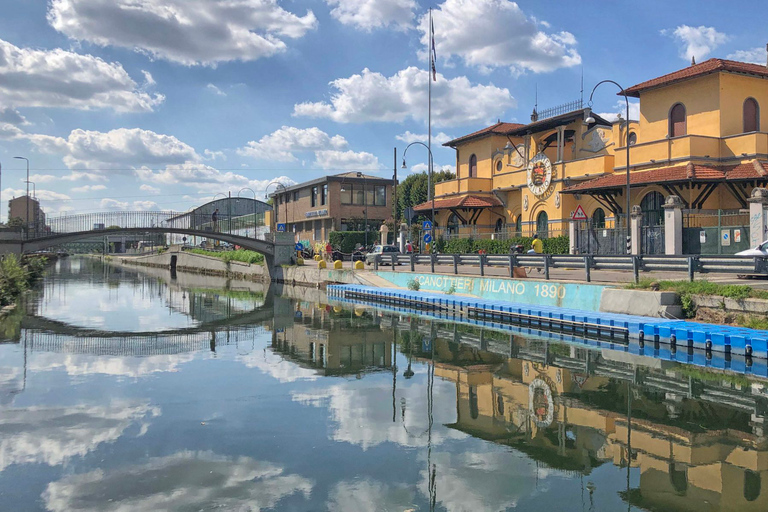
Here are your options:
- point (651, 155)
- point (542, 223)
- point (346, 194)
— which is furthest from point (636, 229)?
point (346, 194)

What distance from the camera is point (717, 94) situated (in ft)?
105

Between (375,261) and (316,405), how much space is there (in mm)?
25058

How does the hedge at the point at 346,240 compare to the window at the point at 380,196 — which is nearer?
the hedge at the point at 346,240

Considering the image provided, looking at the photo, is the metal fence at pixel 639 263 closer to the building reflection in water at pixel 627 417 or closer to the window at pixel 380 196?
the building reflection in water at pixel 627 417

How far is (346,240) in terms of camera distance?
6334 cm

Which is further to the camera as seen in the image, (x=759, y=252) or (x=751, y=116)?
(x=751, y=116)

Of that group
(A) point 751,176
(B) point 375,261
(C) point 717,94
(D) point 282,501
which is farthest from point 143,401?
(C) point 717,94

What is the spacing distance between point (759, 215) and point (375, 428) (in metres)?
19.8

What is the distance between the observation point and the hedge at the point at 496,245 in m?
37.9

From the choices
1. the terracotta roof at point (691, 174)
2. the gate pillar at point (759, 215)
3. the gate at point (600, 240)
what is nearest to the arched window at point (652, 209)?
the terracotta roof at point (691, 174)

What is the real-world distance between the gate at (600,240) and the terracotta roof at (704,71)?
7343 millimetres

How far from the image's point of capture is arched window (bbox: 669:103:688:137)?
33656mm

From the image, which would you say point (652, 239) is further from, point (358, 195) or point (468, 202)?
point (358, 195)

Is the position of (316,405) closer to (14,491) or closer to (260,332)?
(14,491)
